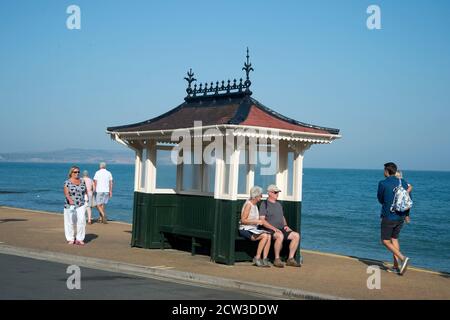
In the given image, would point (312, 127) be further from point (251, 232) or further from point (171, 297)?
point (171, 297)

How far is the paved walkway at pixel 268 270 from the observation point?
34.9ft

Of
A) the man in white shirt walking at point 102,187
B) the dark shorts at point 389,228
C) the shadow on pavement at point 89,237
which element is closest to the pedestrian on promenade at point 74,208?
the shadow on pavement at point 89,237

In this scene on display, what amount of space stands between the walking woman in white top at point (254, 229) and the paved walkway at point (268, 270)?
270mm

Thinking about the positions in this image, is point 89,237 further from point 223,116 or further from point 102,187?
point 223,116

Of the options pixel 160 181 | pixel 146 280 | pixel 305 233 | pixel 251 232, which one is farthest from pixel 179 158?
pixel 305 233

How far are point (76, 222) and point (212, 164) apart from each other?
11.1ft

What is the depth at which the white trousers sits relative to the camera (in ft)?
49.9

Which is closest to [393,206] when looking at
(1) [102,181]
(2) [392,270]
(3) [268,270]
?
(2) [392,270]

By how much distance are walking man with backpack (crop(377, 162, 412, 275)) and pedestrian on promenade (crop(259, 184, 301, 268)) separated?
161 centimetres

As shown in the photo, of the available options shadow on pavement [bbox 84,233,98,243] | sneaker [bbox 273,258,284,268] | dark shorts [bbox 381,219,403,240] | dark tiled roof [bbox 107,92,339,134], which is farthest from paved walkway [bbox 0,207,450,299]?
dark tiled roof [bbox 107,92,339,134]
